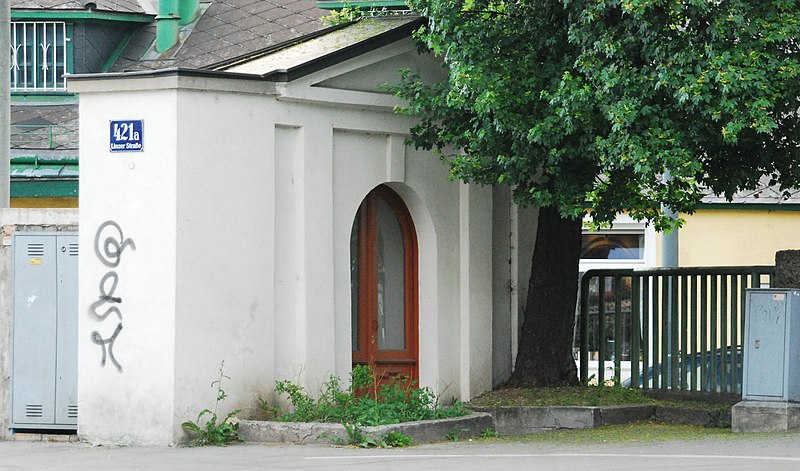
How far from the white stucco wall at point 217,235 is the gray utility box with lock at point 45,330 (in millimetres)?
437

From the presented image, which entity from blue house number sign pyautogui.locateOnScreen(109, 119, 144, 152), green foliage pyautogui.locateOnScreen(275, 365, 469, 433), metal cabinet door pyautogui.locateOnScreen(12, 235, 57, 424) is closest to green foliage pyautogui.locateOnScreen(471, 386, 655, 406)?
green foliage pyautogui.locateOnScreen(275, 365, 469, 433)

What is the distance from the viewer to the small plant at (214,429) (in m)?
13.3

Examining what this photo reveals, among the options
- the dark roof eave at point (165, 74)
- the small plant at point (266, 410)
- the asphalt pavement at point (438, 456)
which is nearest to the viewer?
the asphalt pavement at point (438, 456)

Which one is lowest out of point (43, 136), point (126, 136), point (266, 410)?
point (266, 410)

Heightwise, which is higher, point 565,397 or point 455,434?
point 565,397

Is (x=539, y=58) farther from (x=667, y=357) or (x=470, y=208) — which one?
(x=667, y=357)

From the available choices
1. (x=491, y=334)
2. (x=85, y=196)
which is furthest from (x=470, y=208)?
(x=85, y=196)

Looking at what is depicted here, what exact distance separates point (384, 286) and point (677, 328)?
3514 mm

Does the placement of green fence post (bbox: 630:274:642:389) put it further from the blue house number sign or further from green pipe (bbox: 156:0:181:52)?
green pipe (bbox: 156:0:181:52)

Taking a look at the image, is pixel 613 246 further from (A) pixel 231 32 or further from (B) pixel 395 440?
(B) pixel 395 440

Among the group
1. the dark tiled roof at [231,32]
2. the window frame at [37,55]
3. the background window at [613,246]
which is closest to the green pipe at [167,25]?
the dark tiled roof at [231,32]

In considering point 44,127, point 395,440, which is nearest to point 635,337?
point 395,440

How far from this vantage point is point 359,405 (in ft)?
45.3

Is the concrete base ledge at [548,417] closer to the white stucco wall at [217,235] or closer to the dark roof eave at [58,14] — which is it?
the white stucco wall at [217,235]
